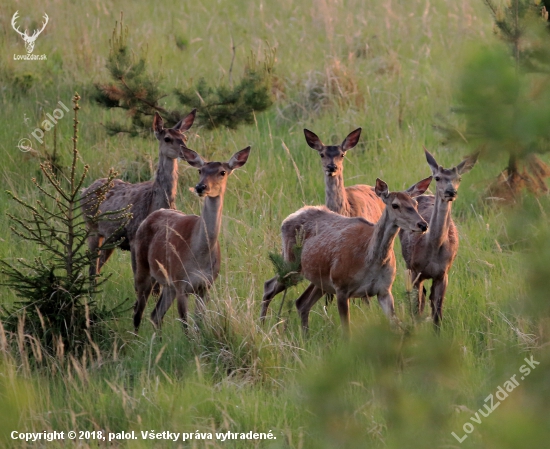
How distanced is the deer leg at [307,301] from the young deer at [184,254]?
86cm

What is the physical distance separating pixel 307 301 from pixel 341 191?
6.54 ft

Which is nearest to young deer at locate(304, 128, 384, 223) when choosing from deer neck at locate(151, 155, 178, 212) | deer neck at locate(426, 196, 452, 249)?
deer neck at locate(151, 155, 178, 212)

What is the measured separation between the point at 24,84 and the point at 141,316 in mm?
6984

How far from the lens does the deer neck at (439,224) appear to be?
7.74 m

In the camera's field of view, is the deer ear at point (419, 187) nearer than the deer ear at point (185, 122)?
Yes

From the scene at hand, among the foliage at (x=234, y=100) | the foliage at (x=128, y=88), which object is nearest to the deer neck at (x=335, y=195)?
the foliage at (x=234, y=100)

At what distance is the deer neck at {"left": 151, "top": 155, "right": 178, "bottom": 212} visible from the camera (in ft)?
30.7

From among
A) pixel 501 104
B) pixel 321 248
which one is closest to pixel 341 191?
pixel 321 248

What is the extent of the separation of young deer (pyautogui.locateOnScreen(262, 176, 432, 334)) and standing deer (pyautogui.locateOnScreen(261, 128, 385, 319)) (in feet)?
3.96

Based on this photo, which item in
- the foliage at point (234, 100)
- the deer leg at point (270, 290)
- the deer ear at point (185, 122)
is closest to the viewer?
the deer leg at point (270, 290)

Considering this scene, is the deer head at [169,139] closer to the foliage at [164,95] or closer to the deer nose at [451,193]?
the foliage at [164,95]

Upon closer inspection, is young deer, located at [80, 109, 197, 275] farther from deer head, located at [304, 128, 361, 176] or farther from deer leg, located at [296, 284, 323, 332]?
deer leg, located at [296, 284, 323, 332]

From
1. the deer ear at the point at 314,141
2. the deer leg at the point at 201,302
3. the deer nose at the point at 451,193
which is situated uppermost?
the deer ear at the point at 314,141

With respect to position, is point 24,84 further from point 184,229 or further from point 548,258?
point 548,258
